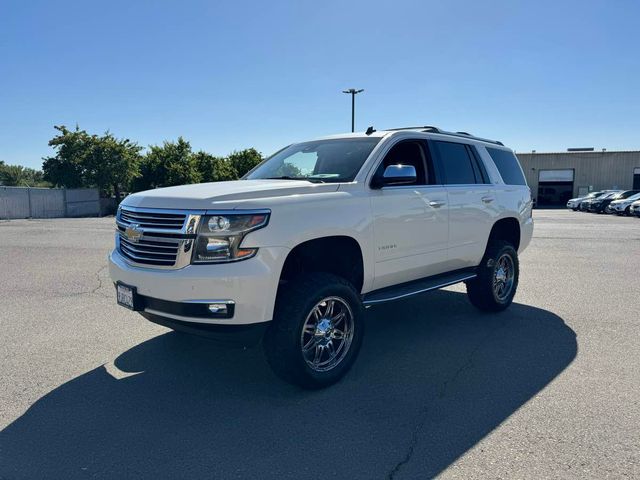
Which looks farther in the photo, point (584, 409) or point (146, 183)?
point (146, 183)

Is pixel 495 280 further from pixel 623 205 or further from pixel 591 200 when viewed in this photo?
pixel 591 200

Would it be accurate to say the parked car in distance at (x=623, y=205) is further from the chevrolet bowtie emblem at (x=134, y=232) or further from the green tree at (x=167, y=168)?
the chevrolet bowtie emblem at (x=134, y=232)

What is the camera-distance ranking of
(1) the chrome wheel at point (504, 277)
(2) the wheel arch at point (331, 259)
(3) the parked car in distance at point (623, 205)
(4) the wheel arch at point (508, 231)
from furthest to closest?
(3) the parked car in distance at point (623, 205) < (4) the wheel arch at point (508, 231) < (1) the chrome wheel at point (504, 277) < (2) the wheel arch at point (331, 259)

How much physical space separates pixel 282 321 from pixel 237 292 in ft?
1.43

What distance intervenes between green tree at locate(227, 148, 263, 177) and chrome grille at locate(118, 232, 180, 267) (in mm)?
42543

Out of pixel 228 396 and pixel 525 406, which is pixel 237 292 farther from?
pixel 525 406

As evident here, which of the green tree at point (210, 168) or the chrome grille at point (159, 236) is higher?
the green tree at point (210, 168)

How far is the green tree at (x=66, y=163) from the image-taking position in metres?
34.2

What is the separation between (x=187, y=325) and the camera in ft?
11.5

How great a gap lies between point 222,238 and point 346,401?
1494 millimetres

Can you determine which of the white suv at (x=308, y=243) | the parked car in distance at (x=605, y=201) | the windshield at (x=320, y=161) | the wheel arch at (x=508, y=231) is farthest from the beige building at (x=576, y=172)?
the windshield at (x=320, y=161)

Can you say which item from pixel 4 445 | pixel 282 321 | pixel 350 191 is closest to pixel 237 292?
pixel 282 321

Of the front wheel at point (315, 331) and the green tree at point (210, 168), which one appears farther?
the green tree at point (210, 168)

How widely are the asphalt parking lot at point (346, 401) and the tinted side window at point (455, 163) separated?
5.36 feet
